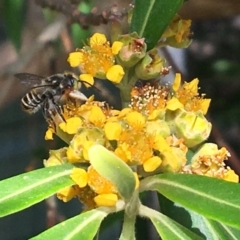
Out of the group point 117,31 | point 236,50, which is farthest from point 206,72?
point 117,31

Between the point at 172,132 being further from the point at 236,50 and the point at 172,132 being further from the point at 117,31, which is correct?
the point at 236,50

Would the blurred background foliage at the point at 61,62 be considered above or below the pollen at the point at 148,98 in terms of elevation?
below

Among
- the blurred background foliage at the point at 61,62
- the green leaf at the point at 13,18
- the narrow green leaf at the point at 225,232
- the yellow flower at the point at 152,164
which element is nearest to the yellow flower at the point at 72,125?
the yellow flower at the point at 152,164

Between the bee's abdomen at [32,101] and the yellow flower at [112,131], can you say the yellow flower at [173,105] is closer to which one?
the yellow flower at [112,131]

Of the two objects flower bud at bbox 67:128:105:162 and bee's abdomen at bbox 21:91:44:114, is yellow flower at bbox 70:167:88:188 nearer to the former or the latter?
flower bud at bbox 67:128:105:162

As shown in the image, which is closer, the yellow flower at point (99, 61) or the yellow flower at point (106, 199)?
the yellow flower at point (106, 199)
